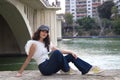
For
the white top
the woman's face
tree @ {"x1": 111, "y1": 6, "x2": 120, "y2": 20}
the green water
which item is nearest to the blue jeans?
the white top

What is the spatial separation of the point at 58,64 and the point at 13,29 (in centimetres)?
2388

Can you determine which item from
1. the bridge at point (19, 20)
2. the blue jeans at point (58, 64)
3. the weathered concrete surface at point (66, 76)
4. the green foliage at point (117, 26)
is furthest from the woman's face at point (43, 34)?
the green foliage at point (117, 26)

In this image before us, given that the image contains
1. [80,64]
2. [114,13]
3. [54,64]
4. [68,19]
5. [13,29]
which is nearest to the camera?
[54,64]

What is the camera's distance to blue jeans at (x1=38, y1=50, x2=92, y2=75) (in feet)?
24.5

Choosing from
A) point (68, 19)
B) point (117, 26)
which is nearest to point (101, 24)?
point (117, 26)

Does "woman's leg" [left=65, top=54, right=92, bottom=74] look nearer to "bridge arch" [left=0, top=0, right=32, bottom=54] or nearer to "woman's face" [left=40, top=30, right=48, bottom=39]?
"woman's face" [left=40, top=30, right=48, bottom=39]

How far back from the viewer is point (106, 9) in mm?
110312

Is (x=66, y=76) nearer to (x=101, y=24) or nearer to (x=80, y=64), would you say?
(x=80, y=64)

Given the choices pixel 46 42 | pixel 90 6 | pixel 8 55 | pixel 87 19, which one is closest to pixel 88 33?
pixel 87 19

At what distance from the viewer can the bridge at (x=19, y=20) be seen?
2606 cm

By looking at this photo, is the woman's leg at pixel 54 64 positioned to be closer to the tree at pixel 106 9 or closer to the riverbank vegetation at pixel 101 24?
the riverbank vegetation at pixel 101 24

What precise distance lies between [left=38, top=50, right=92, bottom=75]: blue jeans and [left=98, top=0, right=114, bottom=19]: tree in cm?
10386

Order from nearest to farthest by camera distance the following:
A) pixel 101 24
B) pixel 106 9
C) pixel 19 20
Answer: pixel 19 20 → pixel 106 9 → pixel 101 24

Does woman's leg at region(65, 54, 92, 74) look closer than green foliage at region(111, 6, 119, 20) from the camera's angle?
Yes
